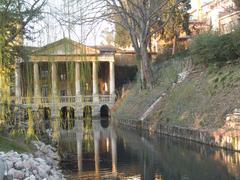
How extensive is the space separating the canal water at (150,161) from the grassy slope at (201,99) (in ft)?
5.90

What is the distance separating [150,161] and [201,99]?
33.1 feet

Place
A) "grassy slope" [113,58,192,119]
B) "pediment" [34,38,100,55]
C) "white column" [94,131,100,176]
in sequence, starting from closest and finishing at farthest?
"pediment" [34,38,100,55] → "white column" [94,131,100,176] → "grassy slope" [113,58,192,119]

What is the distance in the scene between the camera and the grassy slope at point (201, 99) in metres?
23.9

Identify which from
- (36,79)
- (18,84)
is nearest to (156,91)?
(18,84)

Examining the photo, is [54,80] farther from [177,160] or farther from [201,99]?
[201,99]

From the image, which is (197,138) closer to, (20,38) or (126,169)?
(126,169)

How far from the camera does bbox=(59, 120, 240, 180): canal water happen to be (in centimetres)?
1521

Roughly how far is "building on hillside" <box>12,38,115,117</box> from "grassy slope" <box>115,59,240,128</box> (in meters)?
11.3

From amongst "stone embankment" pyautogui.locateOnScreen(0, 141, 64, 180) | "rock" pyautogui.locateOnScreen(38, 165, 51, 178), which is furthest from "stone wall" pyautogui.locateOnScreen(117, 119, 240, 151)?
"rock" pyautogui.locateOnScreen(38, 165, 51, 178)

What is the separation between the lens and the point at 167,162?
18.0 meters

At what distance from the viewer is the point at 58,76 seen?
1152 centimetres

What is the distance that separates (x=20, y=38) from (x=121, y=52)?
52746mm

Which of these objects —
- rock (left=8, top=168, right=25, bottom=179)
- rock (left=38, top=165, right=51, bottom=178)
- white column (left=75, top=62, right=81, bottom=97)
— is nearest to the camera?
rock (left=8, top=168, right=25, bottom=179)

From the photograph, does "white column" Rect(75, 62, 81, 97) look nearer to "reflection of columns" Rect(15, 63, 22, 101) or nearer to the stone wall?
"reflection of columns" Rect(15, 63, 22, 101)
